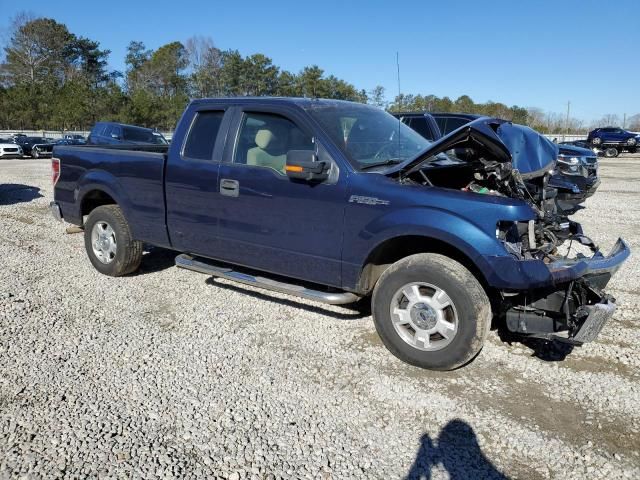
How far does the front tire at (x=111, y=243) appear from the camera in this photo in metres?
5.64

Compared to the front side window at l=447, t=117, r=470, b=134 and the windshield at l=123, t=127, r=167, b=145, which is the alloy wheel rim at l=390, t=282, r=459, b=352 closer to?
the front side window at l=447, t=117, r=470, b=134

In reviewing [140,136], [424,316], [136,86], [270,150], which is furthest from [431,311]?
[136,86]

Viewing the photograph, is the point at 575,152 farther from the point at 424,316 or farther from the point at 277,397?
the point at 277,397

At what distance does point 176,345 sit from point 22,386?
1110 millimetres

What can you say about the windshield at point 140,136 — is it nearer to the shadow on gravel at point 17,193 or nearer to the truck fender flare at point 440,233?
the shadow on gravel at point 17,193

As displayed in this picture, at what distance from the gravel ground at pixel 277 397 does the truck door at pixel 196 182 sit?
2.24ft

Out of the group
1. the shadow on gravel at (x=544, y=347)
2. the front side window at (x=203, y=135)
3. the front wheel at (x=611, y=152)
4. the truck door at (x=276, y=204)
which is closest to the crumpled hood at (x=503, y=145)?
the truck door at (x=276, y=204)

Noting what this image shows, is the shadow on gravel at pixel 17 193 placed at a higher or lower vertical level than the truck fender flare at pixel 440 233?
lower

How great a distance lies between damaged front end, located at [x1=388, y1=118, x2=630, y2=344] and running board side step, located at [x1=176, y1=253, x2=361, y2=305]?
1.06 metres

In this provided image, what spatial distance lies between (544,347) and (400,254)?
1.41 metres

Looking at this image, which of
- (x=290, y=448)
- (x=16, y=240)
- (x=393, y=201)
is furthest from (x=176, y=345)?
(x=16, y=240)

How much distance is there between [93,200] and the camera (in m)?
6.12

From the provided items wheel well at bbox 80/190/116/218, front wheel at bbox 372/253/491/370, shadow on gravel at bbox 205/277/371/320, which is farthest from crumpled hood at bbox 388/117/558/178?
wheel well at bbox 80/190/116/218

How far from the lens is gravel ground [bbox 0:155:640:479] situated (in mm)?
2777
